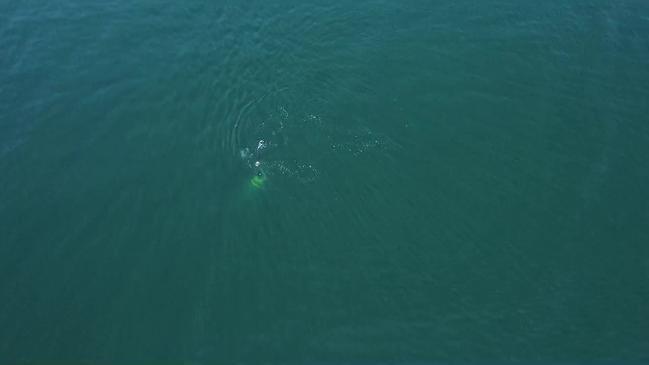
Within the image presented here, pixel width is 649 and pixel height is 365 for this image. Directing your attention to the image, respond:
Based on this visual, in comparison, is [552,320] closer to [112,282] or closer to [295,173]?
[295,173]

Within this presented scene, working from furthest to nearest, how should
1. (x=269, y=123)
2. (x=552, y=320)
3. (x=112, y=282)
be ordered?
(x=269, y=123), (x=112, y=282), (x=552, y=320)

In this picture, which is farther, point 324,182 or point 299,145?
point 299,145

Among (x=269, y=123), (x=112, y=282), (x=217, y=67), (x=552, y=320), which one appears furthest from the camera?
(x=217, y=67)

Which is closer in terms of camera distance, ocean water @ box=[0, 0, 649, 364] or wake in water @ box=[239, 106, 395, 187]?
ocean water @ box=[0, 0, 649, 364]

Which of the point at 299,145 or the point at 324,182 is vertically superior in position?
the point at 299,145

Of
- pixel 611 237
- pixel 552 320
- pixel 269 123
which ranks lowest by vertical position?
pixel 552 320

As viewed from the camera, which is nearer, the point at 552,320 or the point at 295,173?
the point at 552,320

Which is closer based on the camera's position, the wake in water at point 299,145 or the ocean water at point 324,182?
the ocean water at point 324,182

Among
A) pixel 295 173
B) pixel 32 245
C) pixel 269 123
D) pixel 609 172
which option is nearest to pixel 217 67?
pixel 269 123
